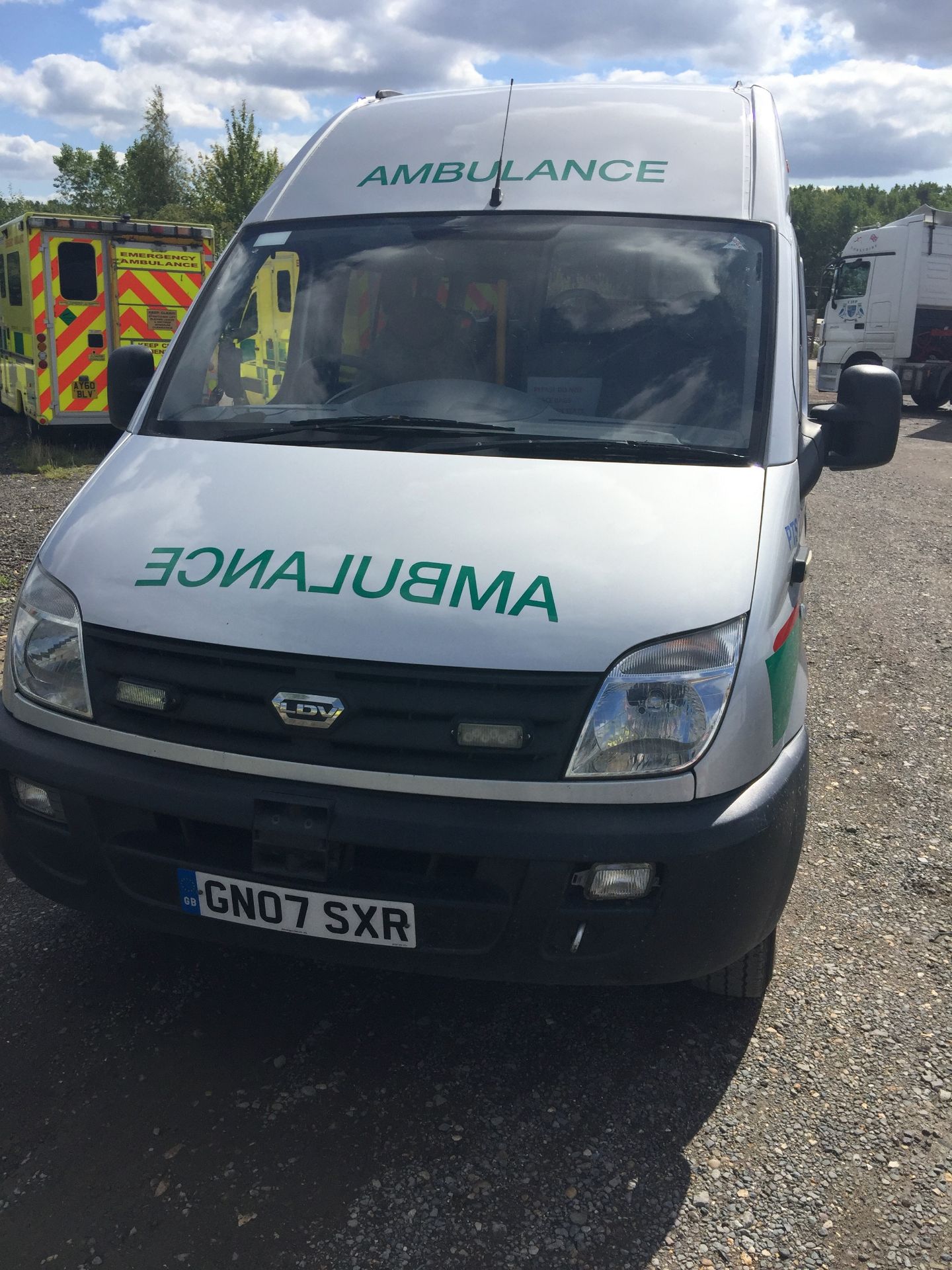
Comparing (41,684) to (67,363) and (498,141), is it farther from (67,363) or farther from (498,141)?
(67,363)

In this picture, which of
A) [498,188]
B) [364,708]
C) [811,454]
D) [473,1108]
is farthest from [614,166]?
[473,1108]

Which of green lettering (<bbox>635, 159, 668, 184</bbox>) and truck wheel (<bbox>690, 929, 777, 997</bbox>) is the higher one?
green lettering (<bbox>635, 159, 668, 184</bbox>)

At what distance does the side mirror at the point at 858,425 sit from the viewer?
11.3 ft

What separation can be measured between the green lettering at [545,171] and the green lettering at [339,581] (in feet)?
5.64

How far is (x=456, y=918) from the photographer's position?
2.37m

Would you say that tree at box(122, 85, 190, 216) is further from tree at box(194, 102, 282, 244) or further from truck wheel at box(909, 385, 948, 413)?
truck wheel at box(909, 385, 948, 413)

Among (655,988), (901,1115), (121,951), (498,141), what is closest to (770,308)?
(498,141)

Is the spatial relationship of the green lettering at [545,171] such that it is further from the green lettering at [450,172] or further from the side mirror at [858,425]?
the side mirror at [858,425]

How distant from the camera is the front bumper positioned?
2320 millimetres

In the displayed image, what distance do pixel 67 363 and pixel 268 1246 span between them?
11739 mm

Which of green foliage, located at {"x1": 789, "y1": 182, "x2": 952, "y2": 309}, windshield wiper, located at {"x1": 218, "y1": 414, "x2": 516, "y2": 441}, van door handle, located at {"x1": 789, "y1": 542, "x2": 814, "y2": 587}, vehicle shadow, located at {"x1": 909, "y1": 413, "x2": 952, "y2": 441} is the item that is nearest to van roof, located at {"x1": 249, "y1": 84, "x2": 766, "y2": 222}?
windshield wiper, located at {"x1": 218, "y1": 414, "x2": 516, "y2": 441}

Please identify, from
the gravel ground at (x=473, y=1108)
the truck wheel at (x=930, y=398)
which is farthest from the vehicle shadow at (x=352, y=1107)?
the truck wheel at (x=930, y=398)

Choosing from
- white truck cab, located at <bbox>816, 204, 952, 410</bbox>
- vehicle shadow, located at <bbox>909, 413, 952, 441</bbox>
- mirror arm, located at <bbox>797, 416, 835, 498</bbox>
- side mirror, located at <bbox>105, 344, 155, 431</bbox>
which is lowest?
vehicle shadow, located at <bbox>909, 413, 952, 441</bbox>

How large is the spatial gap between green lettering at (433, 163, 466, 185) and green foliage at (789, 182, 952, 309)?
92.4m
